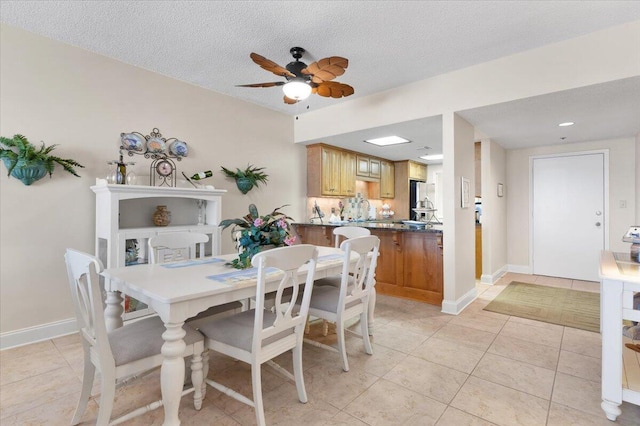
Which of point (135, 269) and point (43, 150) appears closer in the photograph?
point (135, 269)

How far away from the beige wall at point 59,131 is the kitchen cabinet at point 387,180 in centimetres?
395

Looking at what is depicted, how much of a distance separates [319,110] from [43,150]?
320cm

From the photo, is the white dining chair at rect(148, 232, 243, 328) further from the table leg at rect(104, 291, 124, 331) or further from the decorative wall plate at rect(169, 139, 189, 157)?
the decorative wall plate at rect(169, 139, 189, 157)

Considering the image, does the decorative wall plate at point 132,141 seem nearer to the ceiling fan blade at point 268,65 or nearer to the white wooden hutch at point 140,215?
the white wooden hutch at point 140,215

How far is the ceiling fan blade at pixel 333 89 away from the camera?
2.73 metres

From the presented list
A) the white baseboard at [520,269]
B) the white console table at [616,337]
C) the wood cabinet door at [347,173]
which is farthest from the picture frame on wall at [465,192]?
the white baseboard at [520,269]

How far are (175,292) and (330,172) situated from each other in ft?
12.9

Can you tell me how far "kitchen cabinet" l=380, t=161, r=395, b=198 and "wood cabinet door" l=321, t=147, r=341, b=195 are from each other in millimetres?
1543

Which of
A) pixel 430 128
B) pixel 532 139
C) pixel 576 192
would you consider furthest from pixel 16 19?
pixel 576 192

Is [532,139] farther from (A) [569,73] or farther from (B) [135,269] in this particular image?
(B) [135,269]

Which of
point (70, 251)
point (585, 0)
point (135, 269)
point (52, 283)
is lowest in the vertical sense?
point (52, 283)

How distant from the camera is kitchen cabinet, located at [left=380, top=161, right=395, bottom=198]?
21.5 feet

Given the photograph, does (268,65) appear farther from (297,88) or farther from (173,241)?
(173,241)

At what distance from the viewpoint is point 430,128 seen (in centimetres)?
410
